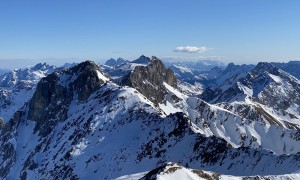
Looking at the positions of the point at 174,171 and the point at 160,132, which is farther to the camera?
the point at 160,132

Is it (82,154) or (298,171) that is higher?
(298,171)

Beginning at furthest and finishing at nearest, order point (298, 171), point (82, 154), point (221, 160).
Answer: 1. point (82, 154)
2. point (221, 160)
3. point (298, 171)

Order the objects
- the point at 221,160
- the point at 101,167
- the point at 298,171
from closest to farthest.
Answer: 1. the point at 298,171
2. the point at 221,160
3. the point at 101,167

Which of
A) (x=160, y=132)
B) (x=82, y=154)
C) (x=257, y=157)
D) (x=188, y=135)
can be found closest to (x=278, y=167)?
(x=257, y=157)

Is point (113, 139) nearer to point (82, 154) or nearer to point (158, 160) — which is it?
point (82, 154)

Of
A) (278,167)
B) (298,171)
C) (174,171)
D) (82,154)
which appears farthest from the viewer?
(82,154)

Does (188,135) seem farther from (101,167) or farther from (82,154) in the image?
(82,154)

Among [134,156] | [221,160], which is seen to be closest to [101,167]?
[134,156]

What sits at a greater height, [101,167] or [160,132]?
[160,132]

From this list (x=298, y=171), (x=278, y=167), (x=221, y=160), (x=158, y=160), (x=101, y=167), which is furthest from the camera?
(x=101, y=167)
